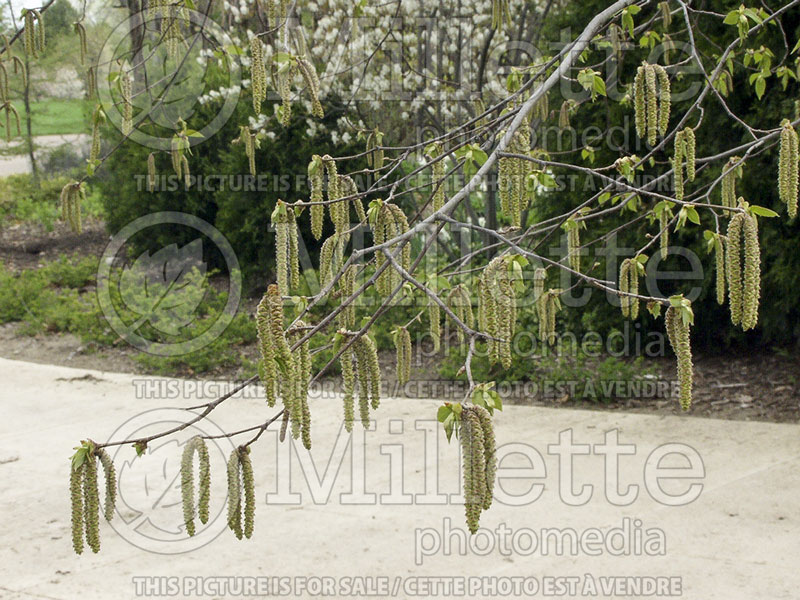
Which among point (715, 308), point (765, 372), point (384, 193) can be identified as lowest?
point (765, 372)

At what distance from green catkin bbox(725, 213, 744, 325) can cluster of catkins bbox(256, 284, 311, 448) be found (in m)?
1.00

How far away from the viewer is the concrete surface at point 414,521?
3301mm

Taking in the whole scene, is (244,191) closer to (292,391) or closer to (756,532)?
(756,532)

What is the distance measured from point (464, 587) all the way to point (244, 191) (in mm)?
6040

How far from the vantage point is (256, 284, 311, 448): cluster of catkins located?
1606 millimetres

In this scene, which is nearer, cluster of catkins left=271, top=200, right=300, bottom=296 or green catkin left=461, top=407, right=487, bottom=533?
green catkin left=461, top=407, right=487, bottom=533

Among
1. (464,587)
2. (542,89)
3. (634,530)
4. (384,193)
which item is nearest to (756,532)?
(634,530)

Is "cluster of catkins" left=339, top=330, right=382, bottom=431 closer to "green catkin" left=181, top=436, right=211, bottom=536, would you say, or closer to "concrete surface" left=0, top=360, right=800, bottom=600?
"green catkin" left=181, top=436, right=211, bottom=536

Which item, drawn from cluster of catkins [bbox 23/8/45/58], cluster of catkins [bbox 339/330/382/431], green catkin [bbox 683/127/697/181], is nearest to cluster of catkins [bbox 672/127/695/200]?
green catkin [bbox 683/127/697/181]

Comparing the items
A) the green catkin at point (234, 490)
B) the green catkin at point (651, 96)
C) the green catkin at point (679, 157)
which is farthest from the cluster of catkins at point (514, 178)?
the green catkin at point (234, 490)

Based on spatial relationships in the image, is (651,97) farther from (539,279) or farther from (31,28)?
(31,28)

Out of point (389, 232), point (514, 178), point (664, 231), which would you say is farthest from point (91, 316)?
point (389, 232)

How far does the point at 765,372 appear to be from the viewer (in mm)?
6129

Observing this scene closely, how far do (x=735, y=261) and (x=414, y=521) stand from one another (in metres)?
2.04
